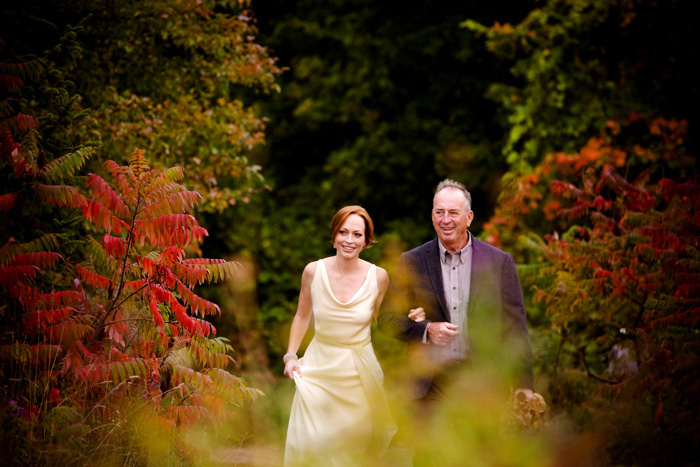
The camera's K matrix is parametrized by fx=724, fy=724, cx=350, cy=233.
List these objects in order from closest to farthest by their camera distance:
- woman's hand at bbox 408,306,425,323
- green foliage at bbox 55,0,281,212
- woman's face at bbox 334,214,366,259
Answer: woman's hand at bbox 408,306,425,323 → woman's face at bbox 334,214,366,259 → green foliage at bbox 55,0,281,212

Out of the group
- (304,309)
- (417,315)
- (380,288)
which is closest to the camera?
(417,315)

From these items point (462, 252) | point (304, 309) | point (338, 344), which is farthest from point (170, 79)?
point (462, 252)

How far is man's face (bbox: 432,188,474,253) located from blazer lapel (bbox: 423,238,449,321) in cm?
9

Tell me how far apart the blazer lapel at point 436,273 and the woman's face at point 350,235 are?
1.75ft

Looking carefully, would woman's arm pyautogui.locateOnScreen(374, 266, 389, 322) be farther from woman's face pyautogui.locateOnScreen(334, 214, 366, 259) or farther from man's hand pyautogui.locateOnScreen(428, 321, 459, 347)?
man's hand pyautogui.locateOnScreen(428, 321, 459, 347)

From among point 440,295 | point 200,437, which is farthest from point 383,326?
point 200,437

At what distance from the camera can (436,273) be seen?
16.6ft

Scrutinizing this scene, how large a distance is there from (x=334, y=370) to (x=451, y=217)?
4.54 feet

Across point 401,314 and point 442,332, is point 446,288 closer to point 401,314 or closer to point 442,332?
point 401,314

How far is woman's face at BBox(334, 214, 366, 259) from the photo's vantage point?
533cm

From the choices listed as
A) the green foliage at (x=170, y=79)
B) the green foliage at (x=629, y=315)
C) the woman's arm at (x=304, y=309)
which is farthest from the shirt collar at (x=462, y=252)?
the green foliage at (x=170, y=79)

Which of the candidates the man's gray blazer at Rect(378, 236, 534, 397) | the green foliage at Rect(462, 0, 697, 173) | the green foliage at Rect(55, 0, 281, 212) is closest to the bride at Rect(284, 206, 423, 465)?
the man's gray blazer at Rect(378, 236, 534, 397)

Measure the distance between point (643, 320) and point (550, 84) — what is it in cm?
597

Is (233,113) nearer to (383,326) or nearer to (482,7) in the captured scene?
(383,326)
